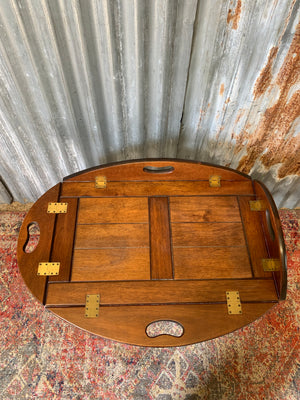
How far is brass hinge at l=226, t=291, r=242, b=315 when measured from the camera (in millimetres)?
1541

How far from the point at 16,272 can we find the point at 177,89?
1.96 metres

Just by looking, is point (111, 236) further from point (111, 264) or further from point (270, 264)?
point (270, 264)

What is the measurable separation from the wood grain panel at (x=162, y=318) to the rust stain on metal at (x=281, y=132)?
1196mm

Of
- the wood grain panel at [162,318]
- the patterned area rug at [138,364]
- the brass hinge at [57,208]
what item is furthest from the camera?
the patterned area rug at [138,364]

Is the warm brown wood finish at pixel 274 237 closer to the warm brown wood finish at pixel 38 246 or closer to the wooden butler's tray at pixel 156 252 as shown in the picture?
the wooden butler's tray at pixel 156 252

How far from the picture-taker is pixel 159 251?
1.71m

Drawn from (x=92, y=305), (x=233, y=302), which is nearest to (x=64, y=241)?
(x=92, y=305)

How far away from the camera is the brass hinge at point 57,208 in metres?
1.79

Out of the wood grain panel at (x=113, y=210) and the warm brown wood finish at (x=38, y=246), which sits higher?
the wood grain panel at (x=113, y=210)

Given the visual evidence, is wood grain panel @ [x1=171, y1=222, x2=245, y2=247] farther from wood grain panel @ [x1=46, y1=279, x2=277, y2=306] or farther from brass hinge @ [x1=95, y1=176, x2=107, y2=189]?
brass hinge @ [x1=95, y1=176, x2=107, y2=189]

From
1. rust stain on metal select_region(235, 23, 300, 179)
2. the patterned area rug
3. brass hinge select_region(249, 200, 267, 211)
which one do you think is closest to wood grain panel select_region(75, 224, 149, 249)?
brass hinge select_region(249, 200, 267, 211)

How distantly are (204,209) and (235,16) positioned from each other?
107cm

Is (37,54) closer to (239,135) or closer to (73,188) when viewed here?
(73,188)

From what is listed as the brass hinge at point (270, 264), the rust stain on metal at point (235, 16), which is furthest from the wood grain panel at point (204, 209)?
the rust stain on metal at point (235, 16)
